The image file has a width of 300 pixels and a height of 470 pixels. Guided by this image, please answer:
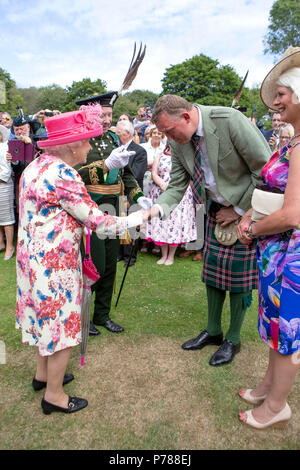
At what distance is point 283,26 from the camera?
38406 mm

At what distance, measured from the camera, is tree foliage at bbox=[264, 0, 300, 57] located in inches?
1465

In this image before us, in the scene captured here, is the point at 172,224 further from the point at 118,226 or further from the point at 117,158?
the point at 118,226

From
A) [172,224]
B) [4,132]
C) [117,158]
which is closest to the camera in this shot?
[117,158]

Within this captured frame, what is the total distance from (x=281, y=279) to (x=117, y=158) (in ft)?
5.52

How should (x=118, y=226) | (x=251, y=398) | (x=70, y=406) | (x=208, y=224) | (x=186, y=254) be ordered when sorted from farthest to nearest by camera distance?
(x=186, y=254) → (x=208, y=224) → (x=251, y=398) → (x=70, y=406) → (x=118, y=226)

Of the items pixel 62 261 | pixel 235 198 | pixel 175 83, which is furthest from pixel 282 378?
pixel 175 83

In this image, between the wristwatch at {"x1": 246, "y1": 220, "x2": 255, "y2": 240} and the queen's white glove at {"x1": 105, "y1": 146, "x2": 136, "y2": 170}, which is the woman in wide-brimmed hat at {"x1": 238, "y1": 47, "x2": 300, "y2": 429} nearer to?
the wristwatch at {"x1": 246, "y1": 220, "x2": 255, "y2": 240}

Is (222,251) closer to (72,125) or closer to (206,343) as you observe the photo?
(206,343)

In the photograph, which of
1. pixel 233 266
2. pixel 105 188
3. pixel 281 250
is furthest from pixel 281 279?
pixel 105 188

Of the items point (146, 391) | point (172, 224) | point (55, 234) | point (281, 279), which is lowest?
point (146, 391)

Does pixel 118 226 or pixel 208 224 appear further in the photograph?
pixel 208 224

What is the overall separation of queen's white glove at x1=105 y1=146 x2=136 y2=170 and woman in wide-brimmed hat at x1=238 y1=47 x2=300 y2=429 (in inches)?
46.6

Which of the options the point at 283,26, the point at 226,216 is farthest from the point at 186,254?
the point at 283,26

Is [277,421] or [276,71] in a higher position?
[276,71]
